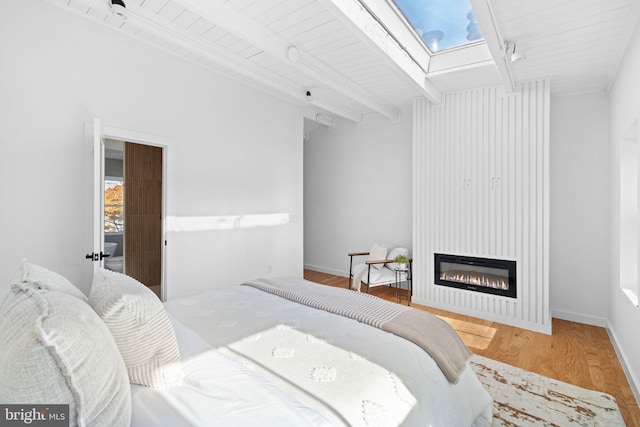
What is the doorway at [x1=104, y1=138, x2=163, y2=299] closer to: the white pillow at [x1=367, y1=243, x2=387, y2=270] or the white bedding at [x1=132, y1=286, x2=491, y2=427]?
the white pillow at [x1=367, y1=243, x2=387, y2=270]

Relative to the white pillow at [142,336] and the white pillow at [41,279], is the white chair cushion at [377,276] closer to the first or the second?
the white pillow at [142,336]

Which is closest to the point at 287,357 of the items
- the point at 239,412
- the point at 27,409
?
the point at 239,412

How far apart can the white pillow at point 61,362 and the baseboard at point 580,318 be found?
4.69 meters

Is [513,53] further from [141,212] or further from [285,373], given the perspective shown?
[141,212]

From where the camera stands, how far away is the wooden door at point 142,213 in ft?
15.8

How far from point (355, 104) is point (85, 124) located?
360 centimetres

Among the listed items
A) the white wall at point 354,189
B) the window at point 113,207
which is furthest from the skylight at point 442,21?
the window at point 113,207

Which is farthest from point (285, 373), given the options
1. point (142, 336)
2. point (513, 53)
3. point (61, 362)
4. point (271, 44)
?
point (513, 53)

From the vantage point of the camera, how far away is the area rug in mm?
1963

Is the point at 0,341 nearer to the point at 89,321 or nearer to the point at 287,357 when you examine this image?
the point at 89,321

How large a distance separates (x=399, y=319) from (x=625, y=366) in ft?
7.77

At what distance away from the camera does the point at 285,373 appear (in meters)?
1.28

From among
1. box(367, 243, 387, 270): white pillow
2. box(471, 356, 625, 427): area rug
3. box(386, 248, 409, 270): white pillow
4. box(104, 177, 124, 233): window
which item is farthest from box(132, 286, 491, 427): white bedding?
box(104, 177, 124, 233): window

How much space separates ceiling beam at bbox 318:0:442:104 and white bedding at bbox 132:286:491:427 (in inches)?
83.1
